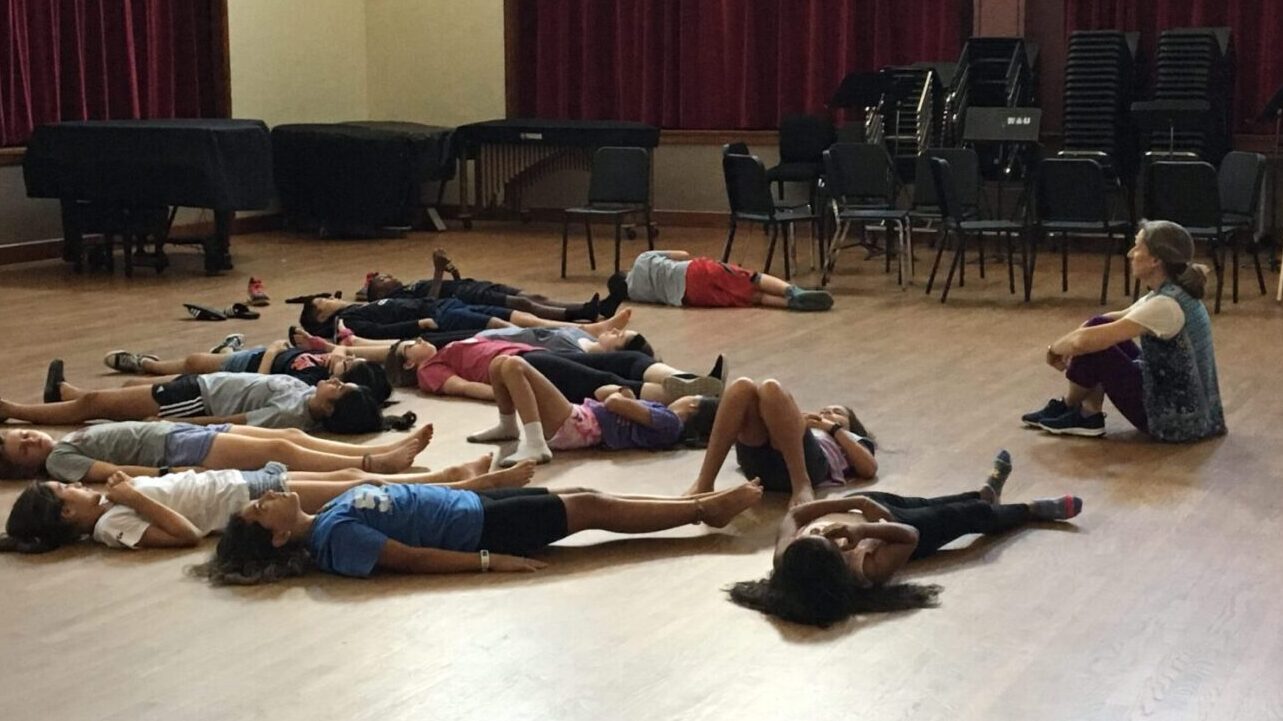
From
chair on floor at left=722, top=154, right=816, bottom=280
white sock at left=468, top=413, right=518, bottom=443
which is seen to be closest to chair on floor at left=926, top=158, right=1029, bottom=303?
chair on floor at left=722, top=154, right=816, bottom=280

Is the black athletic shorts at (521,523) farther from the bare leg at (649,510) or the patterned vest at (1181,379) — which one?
the patterned vest at (1181,379)

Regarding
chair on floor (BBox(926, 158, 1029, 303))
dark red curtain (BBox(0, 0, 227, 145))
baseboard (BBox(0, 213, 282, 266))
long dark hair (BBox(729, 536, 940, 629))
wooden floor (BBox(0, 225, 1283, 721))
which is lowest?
wooden floor (BBox(0, 225, 1283, 721))

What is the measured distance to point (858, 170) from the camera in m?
9.55

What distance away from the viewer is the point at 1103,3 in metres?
10.8

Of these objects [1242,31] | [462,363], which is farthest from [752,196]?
[1242,31]

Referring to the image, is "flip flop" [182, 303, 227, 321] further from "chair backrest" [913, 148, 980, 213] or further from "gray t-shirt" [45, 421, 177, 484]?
"chair backrest" [913, 148, 980, 213]

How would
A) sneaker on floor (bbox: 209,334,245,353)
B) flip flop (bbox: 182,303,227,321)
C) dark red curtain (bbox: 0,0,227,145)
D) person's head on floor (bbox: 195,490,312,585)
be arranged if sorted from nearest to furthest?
1. person's head on floor (bbox: 195,490,312,585)
2. sneaker on floor (bbox: 209,334,245,353)
3. flip flop (bbox: 182,303,227,321)
4. dark red curtain (bbox: 0,0,227,145)

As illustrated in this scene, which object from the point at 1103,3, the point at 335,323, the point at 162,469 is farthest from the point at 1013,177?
the point at 162,469

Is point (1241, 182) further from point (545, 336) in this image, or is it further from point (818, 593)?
point (818, 593)

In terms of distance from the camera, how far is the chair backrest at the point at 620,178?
31.9 feet

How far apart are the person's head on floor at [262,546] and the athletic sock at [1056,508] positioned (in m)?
2.03

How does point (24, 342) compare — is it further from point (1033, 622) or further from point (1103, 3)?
point (1103, 3)

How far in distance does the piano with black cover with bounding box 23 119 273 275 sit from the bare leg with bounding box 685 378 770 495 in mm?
5704

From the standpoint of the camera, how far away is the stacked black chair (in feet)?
33.8
